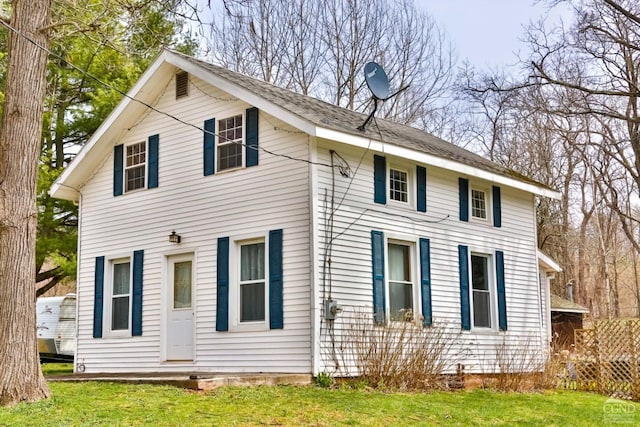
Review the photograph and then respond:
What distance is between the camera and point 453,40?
29.5 m

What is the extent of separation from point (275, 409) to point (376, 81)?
20.0 feet

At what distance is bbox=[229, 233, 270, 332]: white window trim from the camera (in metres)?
12.0

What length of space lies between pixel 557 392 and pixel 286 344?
5.37 meters

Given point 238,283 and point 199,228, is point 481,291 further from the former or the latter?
point 199,228

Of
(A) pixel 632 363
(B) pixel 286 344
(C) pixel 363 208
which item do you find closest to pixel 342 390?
(B) pixel 286 344

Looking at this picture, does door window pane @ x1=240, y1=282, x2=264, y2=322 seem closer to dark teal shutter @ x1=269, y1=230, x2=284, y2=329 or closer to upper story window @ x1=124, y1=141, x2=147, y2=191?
dark teal shutter @ x1=269, y1=230, x2=284, y2=329

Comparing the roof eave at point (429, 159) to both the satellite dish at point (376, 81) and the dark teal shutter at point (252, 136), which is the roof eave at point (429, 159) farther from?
the dark teal shutter at point (252, 136)

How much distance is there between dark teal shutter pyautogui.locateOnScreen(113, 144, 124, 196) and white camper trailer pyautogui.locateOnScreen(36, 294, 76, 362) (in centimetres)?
731

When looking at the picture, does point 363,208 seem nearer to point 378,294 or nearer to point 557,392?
point 378,294

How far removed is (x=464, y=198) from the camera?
14.8 m

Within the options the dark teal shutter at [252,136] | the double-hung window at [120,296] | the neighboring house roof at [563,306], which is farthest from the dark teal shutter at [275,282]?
the neighboring house roof at [563,306]

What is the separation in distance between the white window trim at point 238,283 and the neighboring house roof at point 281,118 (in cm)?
204

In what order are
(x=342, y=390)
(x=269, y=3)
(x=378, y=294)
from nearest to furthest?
1. (x=342, y=390)
2. (x=378, y=294)
3. (x=269, y=3)

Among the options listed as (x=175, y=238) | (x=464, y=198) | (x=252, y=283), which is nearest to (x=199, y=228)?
(x=175, y=238)
